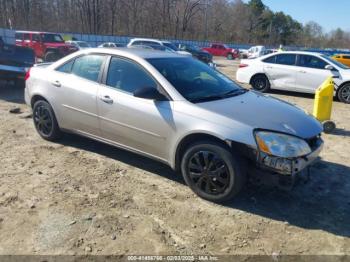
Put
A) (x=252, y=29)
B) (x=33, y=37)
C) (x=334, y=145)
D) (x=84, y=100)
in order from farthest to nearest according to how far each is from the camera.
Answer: (x=252, y=29) < (x=33, y=37) < (x=334, y=145) < (x=84, y=100)

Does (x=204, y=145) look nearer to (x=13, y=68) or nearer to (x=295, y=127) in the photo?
(x=295, y=127)

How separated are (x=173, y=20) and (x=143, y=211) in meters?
72.6

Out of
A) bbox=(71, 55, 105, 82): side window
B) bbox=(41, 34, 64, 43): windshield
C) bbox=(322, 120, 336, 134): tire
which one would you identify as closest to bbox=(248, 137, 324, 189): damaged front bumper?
bbox=(71, 55, 105, 82): side window

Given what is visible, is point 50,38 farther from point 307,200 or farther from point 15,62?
point 307,200

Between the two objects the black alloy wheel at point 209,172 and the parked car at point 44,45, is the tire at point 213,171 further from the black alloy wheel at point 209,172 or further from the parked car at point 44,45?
the parked car at point 44,45

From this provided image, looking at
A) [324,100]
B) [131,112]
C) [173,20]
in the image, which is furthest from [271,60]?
[173,20]

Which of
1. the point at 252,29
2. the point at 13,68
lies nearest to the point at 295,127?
the point at 13,68

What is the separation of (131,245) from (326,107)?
5709 millimetres

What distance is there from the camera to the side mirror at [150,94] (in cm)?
405

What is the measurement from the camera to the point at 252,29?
3659 inches

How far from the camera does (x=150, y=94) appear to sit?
13.3 feet

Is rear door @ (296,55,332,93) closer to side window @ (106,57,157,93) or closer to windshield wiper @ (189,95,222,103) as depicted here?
windshield wiper @ (189,95,222,103)

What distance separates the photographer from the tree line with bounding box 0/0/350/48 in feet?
170

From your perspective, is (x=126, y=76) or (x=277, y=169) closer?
(x=277, y=169)
